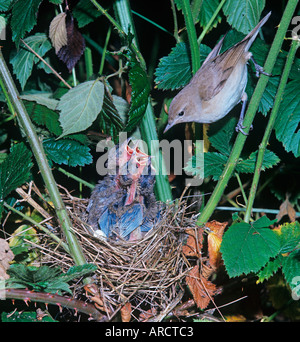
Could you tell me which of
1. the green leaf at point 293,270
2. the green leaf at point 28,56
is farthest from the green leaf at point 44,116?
the green leaf at point 293,270

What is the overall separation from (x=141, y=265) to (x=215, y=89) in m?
0.97

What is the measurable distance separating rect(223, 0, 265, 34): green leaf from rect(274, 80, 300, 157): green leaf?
13.9 inches

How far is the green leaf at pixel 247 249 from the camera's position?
5.10 ft

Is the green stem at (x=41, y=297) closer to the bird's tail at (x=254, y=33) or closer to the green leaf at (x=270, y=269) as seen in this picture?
the green leaf at (x=270, y=269)

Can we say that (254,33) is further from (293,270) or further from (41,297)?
(41,297)

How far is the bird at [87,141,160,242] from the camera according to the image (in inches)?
84.7

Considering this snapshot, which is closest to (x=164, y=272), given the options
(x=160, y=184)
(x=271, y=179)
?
(x=160, y=184)

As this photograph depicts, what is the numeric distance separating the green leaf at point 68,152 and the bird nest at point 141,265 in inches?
10.9

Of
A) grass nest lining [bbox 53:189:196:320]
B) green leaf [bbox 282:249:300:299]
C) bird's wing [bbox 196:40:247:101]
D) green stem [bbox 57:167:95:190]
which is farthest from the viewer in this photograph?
green stem [bbox 57:167:95:190]

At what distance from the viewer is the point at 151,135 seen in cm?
214

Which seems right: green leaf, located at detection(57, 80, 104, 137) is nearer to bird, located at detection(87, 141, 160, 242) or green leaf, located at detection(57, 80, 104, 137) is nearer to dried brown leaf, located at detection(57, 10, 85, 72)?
dried brown leaf, located at detection(57, 10, 85, 72)

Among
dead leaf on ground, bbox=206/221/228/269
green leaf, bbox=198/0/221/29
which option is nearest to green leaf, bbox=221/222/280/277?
dead leaf on ground, bbox=206/221/228/269

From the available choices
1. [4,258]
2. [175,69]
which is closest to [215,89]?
[175,69]

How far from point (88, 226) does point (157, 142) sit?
556 mm
